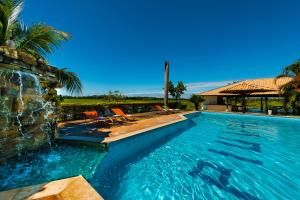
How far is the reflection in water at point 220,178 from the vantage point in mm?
4039

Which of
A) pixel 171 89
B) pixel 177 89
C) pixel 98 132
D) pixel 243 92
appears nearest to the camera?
pixel 98 132

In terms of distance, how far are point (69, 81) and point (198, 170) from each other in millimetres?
6141

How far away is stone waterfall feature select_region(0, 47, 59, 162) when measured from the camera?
4.02m

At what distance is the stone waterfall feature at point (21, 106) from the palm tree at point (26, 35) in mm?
1016

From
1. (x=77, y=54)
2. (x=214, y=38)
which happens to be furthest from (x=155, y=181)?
(x=214, y=38)

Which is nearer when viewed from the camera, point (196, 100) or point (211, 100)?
point (196, 100)

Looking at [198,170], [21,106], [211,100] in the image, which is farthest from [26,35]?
[211,100]

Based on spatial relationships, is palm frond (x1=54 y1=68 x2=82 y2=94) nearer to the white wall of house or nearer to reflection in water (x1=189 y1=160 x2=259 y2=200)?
reflection in water (x1=189 y1=160 x2=259 y2=200)

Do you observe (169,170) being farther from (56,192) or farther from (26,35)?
(26,35)

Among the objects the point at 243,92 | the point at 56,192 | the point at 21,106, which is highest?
the point at 243,92

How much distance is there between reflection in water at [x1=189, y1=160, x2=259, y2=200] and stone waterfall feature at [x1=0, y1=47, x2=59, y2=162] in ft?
15.3

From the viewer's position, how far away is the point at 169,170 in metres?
5.30

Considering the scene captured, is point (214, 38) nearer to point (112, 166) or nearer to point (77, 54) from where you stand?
point (77, 54)

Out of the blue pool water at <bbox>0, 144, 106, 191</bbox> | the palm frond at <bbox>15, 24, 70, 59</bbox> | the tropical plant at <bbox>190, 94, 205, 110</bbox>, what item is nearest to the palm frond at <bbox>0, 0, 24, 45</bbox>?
the palm frond at <bbox>15, 24, 70, 59</bbox>
